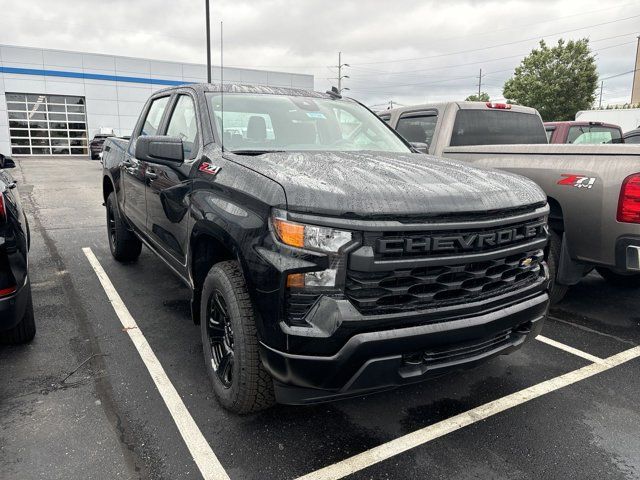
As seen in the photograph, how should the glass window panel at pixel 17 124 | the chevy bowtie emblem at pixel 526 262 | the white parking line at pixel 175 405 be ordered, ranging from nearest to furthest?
the white parking line at pixel 175 405 < the chevy bowtie emblem at pixel 526 262 < the glass window panel at pixel 17 124

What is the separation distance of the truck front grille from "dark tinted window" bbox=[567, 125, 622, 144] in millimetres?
5935

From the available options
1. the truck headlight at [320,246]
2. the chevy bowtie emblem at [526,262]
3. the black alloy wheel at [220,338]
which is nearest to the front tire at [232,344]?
the black alloy wheel at [220,338]

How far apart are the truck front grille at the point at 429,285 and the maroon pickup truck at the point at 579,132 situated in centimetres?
571

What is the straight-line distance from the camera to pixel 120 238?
5551mm

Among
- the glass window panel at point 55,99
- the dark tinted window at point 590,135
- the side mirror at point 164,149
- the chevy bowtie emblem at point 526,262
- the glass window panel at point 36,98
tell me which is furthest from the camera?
the glass window panel at point 55,99

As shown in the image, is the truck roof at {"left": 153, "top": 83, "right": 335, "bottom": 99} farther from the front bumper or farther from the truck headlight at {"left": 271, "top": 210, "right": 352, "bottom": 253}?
the front bumper

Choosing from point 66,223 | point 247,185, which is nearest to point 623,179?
point 247,185

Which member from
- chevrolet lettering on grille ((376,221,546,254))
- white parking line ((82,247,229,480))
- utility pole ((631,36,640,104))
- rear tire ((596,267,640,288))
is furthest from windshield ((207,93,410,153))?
utility pole ((631,36,640,104))

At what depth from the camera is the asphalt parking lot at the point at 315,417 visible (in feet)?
7.72

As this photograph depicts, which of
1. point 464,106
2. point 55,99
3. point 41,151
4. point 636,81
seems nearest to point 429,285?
point 464,106

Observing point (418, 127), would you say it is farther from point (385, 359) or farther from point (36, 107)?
point (36, 107)

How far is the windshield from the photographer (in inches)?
126

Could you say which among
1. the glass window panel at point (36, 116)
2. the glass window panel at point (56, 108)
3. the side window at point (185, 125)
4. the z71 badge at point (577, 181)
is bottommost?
the z71 badge at point (577, 181)

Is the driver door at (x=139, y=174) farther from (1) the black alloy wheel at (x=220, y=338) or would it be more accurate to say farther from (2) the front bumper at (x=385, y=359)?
(2) the front bumper at (x=385, y=359)
